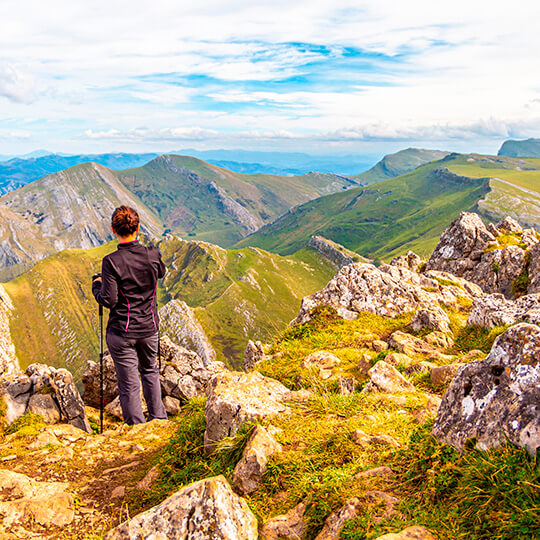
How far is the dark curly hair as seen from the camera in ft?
35.6

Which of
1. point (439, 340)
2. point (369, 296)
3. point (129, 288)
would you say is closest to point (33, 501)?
point (129, 288)

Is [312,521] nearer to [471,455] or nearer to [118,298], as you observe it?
[471,455]

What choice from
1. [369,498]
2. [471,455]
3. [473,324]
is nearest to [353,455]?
[369,498]

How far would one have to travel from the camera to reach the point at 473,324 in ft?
49.5

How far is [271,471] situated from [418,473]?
7.23 feet

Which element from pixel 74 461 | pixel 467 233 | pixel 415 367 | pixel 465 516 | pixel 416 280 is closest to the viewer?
pixel 465 516

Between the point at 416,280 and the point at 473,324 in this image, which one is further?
the point at 416,280

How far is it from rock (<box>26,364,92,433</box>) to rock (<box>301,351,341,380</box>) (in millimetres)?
8937

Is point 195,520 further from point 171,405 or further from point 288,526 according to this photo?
point 171,405

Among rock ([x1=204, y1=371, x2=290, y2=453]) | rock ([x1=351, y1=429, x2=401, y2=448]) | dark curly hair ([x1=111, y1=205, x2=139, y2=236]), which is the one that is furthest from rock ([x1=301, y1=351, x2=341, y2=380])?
dark curly hair ([x1=111, y1=205, x2=139, y2=236])

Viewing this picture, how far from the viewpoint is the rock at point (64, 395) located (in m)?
14.2

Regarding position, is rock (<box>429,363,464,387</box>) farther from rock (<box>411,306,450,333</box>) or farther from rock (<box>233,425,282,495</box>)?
rock (<box>411,306,450,333</box>)

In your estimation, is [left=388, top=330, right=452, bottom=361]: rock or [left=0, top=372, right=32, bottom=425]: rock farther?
[left=0, top=372, right=32, bottom=425]: rock

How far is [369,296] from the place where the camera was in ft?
62.7
